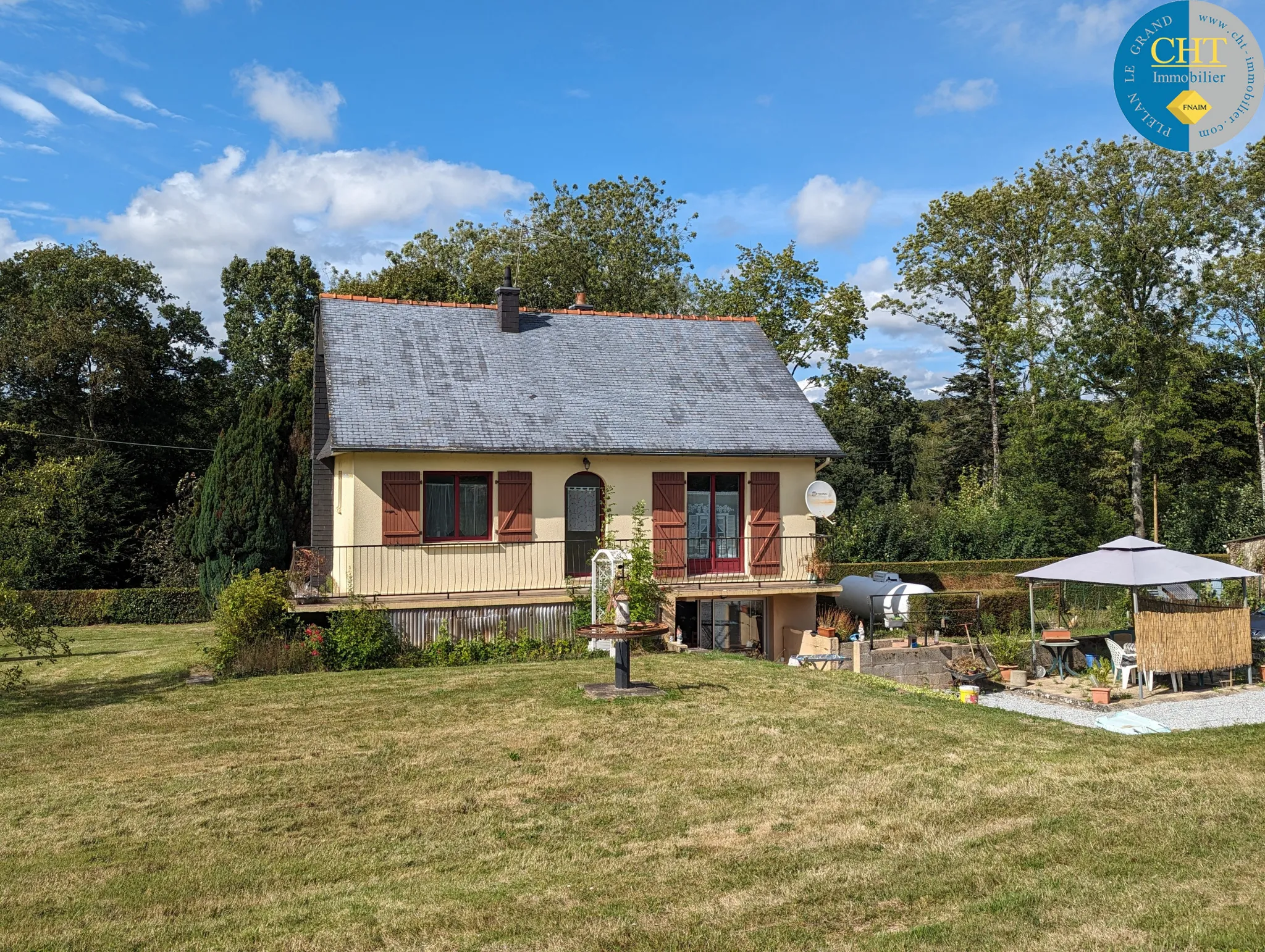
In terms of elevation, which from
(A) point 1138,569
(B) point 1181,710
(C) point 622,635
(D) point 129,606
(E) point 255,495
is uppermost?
(E) point 255,495

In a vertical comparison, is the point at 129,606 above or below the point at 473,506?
below

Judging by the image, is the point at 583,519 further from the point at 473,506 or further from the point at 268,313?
the point at 268,313

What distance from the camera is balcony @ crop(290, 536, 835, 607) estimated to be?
1622 centimetres

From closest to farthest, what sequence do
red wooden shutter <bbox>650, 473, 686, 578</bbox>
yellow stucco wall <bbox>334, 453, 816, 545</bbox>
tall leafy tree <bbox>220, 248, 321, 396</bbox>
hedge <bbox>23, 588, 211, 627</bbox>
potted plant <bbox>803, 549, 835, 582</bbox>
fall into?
yellow stucco wall <bbox>334, 453, 816, 545</bbox> → red wooden shutter <bbox>650, 473, 686, 578</bbox> → potted plant <bbox>803, 549, 835, 582</bbox> → hedge <bbox>23, 588, 211, 627</bbox> → tall leafy tree <bbox>220, 248, 321, 396</bbox>

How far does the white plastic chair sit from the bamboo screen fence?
0.45 m

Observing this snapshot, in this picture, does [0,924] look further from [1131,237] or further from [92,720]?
[1131,237]

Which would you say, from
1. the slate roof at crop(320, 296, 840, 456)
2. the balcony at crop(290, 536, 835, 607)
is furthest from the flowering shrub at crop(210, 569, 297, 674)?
the slate roof at crop(320, 296, 840, 456)

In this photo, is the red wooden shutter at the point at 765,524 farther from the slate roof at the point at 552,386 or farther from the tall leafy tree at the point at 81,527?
the tall leafy tree at the point at 81,527

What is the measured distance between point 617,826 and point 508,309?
45.6 ft

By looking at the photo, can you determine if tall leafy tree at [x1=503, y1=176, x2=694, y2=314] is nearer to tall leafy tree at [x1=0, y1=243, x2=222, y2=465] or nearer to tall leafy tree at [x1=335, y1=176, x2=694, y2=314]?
tall leafy tree at [x1=335, y1=176, x2=694, y2=314]

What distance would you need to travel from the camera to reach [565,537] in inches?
696

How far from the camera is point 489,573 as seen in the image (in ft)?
55.7

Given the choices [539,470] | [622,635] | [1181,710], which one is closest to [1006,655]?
[1181,710]

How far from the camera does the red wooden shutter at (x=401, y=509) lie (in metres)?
16.5
